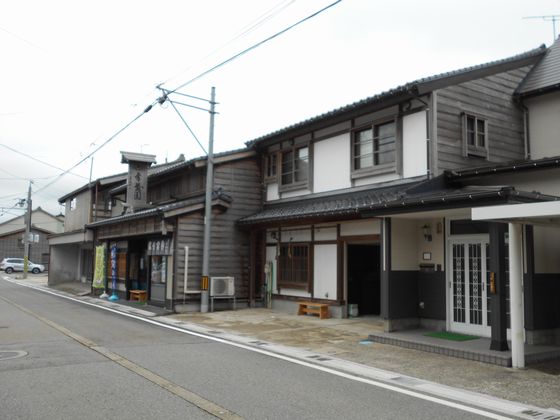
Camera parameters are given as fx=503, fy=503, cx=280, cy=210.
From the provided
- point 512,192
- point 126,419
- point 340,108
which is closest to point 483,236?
point 512,192

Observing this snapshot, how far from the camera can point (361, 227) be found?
47.1ft

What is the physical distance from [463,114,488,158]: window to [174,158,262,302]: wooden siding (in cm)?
829

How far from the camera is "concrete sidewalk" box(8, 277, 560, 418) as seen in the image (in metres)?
7.27

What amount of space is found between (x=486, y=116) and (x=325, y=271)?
A: 6.38m

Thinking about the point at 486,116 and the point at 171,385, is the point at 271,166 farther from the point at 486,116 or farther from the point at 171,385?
the point at 171,385

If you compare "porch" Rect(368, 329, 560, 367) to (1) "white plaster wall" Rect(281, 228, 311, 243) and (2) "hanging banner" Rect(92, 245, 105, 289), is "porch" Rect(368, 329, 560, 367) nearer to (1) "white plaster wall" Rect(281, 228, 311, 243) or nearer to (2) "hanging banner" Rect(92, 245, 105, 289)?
(1) "white plaster wall" Rect(281, 228, 311, 243)

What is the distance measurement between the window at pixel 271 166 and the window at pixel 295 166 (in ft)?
1.84

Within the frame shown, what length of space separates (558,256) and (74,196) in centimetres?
2787

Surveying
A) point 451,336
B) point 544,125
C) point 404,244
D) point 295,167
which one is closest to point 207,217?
point 295,167

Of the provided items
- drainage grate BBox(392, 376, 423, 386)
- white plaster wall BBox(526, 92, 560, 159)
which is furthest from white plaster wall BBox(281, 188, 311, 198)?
drainage grate BBox(392, 376, 423, 386)

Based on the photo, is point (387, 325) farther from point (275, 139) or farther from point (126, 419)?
point (275, 139)

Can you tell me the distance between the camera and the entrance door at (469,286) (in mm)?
10805

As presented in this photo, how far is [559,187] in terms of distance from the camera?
10.6 metres

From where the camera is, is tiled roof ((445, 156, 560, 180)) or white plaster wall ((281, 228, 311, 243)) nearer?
tiled roof ((445, 156, 560, 180))
